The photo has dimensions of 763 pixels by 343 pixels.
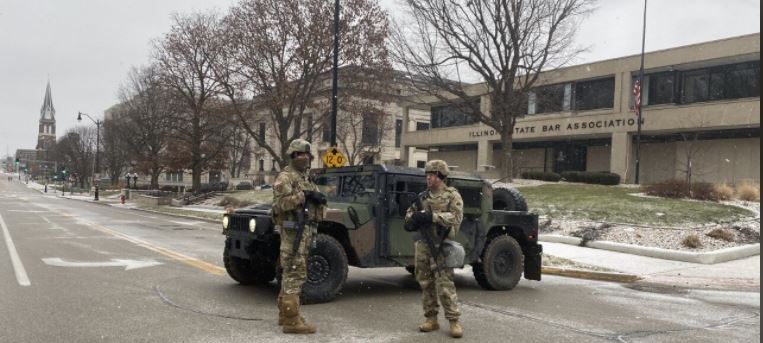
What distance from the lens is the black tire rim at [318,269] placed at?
683 cm

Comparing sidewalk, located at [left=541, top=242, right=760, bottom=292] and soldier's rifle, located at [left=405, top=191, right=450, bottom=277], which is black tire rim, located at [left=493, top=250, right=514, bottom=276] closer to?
sidewalk, located at [left=541, top=242, right=760, bottom=292]

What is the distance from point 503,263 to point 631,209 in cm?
989

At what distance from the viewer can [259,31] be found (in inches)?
1106

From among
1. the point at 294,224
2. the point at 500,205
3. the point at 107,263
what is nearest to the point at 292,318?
the point at 294,224

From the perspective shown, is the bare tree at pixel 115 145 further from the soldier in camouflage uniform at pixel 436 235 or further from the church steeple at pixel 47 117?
the church steeple at pixel 47 117

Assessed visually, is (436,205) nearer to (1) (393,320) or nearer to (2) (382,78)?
(1) (393,320)

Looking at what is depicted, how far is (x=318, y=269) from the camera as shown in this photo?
6.90m

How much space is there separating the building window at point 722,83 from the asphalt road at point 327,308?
2663cm

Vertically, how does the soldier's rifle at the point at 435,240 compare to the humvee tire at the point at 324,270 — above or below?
above

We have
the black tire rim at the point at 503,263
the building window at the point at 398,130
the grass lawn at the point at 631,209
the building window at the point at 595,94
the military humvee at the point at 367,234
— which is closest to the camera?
the military humvee at the point at 367,234

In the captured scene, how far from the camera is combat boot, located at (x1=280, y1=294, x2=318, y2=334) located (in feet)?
18.1

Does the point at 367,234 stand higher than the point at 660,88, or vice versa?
the point at 660,88

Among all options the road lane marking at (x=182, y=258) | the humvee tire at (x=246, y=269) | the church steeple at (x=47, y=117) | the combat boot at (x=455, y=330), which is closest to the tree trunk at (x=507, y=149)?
the road lane marking at (x=182, y=258)

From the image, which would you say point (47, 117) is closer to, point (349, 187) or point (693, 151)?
point (693, 151)
